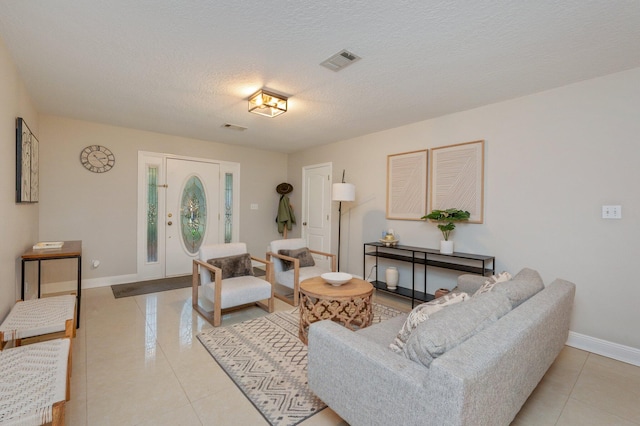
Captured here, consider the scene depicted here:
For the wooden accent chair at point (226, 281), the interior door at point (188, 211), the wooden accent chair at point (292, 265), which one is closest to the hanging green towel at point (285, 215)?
the interior door at point (188, 211)

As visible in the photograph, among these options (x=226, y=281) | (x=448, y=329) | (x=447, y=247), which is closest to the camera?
(x=448, y=329)

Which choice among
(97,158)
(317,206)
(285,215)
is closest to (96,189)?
(97,158)

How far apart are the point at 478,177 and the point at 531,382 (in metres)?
2.24

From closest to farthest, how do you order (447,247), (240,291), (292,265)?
(240,291) < (447,247) < (292,265)

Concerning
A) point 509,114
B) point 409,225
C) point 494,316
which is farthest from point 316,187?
point 494,316

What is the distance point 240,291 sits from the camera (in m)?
3.02

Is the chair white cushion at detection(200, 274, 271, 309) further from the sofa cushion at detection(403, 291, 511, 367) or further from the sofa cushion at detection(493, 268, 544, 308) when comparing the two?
the sofa cushion at detection(493, 268, 544, 308)

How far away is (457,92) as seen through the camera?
2.86 metres

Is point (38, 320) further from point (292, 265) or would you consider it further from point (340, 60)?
point (340, 60)

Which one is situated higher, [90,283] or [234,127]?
[234,127]

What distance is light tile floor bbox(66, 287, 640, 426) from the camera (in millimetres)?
1698

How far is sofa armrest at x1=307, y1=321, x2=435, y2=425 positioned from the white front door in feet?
12.1

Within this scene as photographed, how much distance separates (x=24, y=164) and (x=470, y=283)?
4.20 m

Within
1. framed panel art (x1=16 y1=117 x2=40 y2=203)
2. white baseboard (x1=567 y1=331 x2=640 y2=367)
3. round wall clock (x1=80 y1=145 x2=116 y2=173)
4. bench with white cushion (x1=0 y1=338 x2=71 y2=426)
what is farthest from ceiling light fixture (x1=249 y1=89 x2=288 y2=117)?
white baseboard (x1=567 y1=331 x2=640 y2=367)
